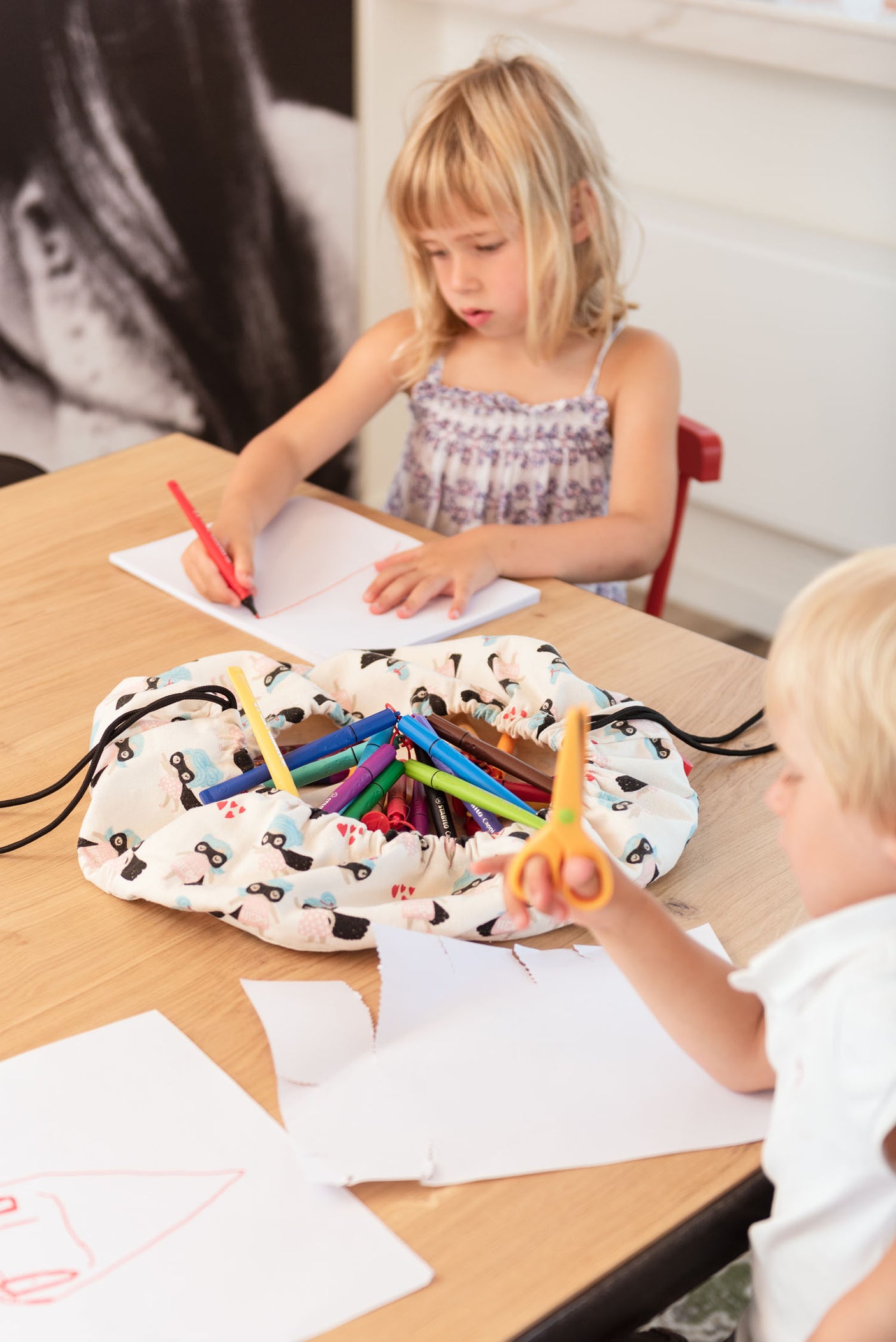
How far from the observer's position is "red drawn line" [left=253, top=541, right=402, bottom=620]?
3.26 ft

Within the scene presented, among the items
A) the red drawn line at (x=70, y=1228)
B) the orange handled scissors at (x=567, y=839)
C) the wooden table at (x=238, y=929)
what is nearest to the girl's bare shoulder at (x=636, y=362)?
the wooden table at (x=238, y=929)

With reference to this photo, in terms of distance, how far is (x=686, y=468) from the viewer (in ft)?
4.30

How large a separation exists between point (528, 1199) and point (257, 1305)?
0.11 m

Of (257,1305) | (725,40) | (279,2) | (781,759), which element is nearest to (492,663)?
(781,759)

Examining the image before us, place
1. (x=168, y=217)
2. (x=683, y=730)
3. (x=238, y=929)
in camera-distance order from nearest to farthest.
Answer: (x=238, y=929) < (x=683, y=730) < (x=168, y=217)

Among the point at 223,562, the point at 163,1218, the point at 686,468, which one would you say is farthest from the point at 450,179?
the point at 163,1218

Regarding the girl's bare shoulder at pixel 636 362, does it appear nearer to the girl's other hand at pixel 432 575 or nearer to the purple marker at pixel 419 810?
the girl's other hand at pixel 432 575

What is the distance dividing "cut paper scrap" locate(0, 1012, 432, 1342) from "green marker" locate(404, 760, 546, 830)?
20 cm

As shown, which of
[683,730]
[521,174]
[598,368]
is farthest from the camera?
[598,368]

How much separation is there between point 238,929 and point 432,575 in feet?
1.34

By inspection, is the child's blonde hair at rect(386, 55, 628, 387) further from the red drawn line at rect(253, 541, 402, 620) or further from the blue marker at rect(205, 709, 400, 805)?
the blue marker at rect(205, 709, 400, 805)

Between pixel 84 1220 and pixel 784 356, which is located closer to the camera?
pixel 84 1220

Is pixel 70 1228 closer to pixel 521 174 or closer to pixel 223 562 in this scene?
pixel 223 562

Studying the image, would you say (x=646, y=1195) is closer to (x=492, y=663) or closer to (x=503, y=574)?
(x=492, y=663)
